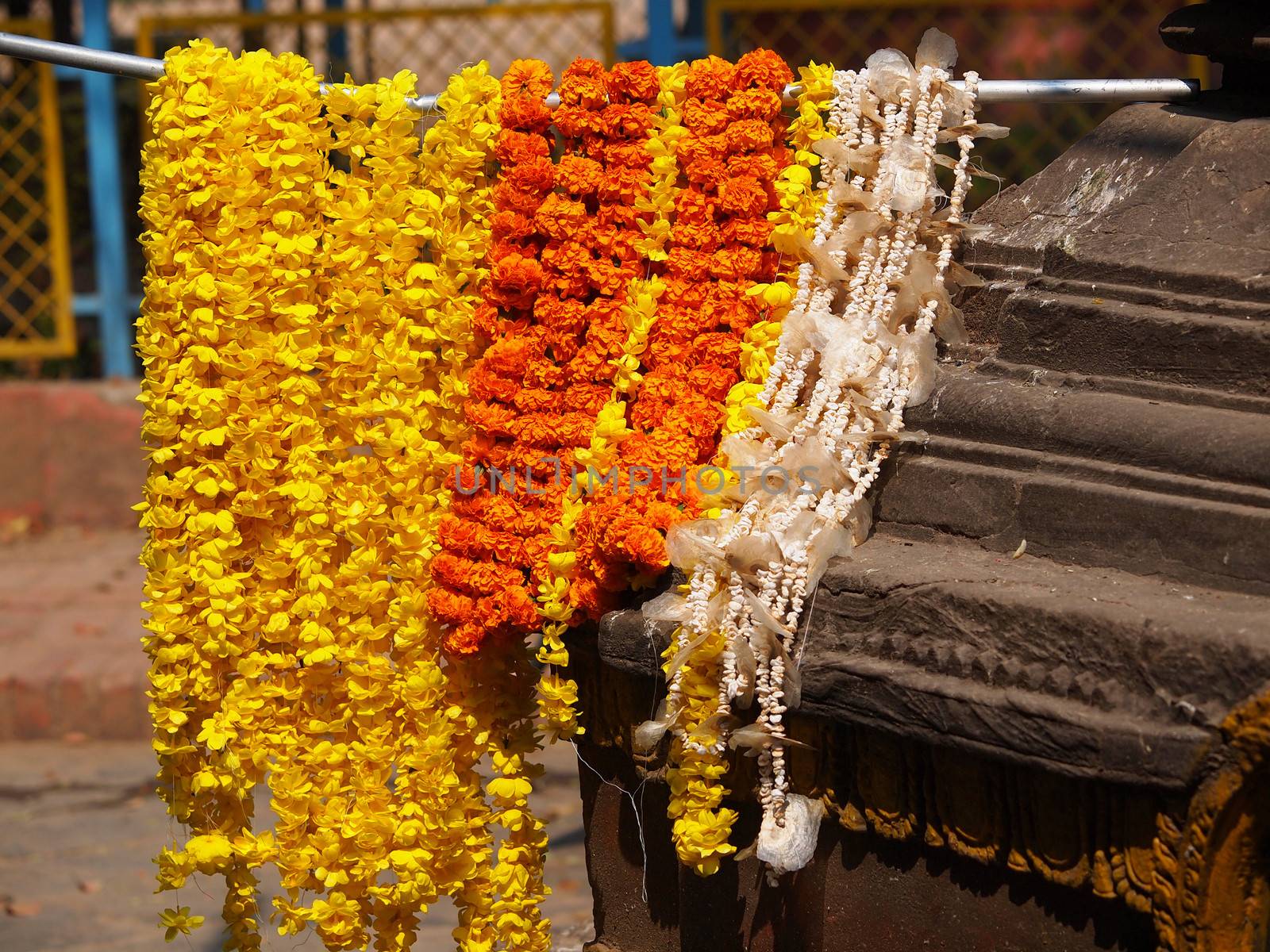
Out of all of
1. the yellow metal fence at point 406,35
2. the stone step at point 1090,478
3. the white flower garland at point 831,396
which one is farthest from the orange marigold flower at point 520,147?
the yellow metal fence at point 406,35

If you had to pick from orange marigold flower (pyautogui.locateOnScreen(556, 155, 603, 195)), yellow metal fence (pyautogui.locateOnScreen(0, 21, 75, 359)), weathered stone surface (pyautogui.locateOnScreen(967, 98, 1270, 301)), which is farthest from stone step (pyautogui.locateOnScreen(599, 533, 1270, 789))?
yellow metal fence (pyautogui.locateOnScreen(0, 21, 75, 359))

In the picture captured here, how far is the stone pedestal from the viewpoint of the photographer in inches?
53.6

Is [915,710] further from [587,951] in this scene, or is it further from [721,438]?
[587,951]

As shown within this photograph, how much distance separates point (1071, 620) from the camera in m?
1.40

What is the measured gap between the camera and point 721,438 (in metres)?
1.76

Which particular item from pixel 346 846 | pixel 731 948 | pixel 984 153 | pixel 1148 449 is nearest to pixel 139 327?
pixel 346 846

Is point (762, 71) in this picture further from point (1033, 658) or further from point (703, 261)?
point (1033, 658)

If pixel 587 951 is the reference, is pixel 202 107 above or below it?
above

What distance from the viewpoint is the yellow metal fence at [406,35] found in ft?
15.6

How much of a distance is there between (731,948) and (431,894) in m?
0.45

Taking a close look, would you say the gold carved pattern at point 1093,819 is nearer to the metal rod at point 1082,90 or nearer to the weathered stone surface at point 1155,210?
the weathered stone surface at point 1155,210

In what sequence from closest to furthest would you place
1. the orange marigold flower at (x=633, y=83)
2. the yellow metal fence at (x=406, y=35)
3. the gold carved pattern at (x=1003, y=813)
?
the gold carved pattern at (x=1003, y=813), the orange marigold flower at (x=633, y=83), the yellow metal fence at (x=406, y=35)

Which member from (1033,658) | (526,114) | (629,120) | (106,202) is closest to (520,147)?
(526,114)

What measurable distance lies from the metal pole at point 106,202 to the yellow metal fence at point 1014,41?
2136mm
